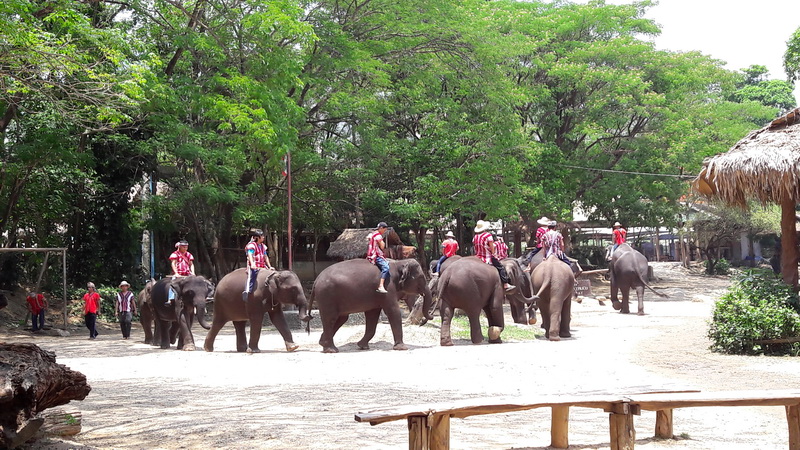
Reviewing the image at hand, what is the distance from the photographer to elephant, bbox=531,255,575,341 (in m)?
15.5

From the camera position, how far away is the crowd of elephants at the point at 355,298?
46.6ft

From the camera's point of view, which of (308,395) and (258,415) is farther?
(308,395)

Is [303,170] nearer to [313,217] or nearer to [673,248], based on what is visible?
[313,217]

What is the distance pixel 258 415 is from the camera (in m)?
7.76

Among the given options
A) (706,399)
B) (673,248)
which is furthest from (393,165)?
(673,248)

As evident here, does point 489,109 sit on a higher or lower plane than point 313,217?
higher

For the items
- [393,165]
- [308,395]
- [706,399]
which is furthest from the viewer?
[393,165]

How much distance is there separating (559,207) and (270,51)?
15680mm

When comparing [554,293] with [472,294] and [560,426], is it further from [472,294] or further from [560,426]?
[560,426]

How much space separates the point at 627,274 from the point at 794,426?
622 inches

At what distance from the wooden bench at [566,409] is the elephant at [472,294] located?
835 cm

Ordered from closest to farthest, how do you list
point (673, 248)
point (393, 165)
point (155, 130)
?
1. point (155, 130)
2. point (393, 165)
3. point (673, 248)

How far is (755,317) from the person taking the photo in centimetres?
1191

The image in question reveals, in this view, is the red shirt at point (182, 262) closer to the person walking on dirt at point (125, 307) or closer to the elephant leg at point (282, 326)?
the elephant leg at point (282, 326)
